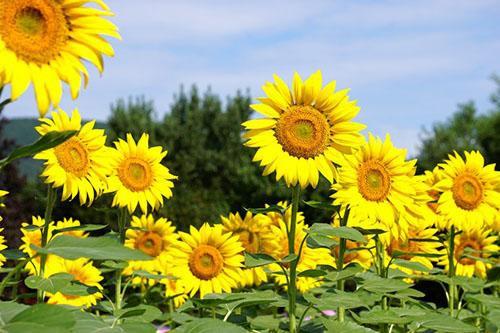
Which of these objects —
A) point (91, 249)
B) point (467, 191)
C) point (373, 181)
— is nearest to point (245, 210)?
point (373, 181)

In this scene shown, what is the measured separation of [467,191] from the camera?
5.23m

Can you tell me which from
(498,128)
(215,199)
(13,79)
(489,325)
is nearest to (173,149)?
(215,199)

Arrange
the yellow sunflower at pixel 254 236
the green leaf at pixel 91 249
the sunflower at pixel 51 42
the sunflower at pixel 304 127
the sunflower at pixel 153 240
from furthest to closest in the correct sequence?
the sunflower at pixel 153 240
the yellow sunflower at pixel 254 236
the sunflower at pixel 304 127
the sunflower at pixel 51 42
the green leaf at pixel 91 249

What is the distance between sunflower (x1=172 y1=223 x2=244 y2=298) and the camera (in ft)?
16.2

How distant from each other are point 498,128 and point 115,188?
30.8 meters

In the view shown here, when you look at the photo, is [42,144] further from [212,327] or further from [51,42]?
[212,327]

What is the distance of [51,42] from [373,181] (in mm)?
2321

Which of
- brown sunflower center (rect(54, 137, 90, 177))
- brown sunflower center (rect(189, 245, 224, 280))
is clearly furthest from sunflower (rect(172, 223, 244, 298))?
brown sunflower center (rect(54, 137, 90, 177))

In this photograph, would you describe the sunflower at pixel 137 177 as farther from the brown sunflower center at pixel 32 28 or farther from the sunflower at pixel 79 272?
the brown sunflower center at pixel 32 28

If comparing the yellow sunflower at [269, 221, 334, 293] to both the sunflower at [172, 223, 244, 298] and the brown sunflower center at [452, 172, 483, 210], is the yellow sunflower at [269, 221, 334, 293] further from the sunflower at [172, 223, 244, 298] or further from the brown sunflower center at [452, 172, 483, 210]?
the brown sunflower center at [452, 172, 483, 210]

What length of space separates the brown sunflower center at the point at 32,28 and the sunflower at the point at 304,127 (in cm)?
A: 145

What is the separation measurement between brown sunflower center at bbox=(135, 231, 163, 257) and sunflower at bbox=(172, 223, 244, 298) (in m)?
0.90

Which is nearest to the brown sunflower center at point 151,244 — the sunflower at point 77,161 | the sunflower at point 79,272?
the sunflower at point 79,272

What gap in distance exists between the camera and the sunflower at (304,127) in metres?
3.68
